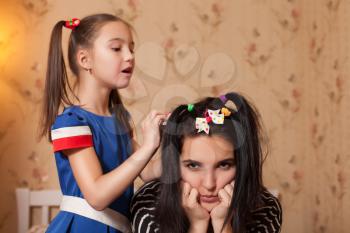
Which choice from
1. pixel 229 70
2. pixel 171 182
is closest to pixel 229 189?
pixel 171 182

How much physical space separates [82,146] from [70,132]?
43 millimetres

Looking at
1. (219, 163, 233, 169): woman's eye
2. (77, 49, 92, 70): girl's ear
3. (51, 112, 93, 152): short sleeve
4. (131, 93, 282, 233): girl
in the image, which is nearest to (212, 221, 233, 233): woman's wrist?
(131, 93, 282, 233): girl

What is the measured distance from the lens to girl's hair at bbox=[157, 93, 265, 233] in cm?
105

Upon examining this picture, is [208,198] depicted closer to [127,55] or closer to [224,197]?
[224,197]

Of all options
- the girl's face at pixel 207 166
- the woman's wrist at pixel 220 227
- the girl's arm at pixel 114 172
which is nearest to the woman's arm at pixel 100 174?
the girl's arm at pixel 114 172

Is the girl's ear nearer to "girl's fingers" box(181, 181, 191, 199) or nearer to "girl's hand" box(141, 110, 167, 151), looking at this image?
"girl's hand" box(141, 110, 167, 151)

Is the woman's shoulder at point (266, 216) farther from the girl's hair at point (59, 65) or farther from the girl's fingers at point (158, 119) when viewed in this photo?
the girl's hair at point (59, 65)

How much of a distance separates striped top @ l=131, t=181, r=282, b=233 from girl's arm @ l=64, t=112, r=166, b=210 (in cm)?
10

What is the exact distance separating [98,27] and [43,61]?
129cm

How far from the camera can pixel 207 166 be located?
3.37ft

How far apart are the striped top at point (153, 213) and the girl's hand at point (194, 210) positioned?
79 mm

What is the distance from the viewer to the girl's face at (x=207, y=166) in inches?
40.6

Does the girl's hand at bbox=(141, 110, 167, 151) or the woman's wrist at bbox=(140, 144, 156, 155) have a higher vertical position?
the girl's hand at bbox=(141, 110, 167, 151)

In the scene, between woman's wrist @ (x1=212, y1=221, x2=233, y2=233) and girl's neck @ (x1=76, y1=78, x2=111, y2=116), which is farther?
girl's neck @ (x1=76, y1=78, x2=111, y2=116)
